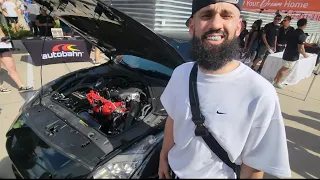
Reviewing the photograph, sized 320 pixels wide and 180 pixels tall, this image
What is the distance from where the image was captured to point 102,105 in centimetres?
212

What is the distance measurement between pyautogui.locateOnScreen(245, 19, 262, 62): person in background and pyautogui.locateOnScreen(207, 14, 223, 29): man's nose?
646cm

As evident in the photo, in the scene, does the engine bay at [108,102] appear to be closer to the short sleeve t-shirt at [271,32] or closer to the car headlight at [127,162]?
the car headlight at [127,162]

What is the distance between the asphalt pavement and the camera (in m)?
2.77

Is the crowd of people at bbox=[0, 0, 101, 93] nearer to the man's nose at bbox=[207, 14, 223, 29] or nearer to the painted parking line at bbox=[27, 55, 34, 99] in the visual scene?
the painted parking line at bbox=[27, 55, 34, 99]

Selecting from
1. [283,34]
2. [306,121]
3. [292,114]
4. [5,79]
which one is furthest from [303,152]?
[5,79]

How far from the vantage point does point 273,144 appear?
0.99 metres

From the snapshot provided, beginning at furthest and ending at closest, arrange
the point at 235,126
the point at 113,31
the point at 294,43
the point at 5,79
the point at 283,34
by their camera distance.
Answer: the point at 283,34 < the point at 294,43 < the point at 5,79 < the point at 113,31 < the point at 235,126

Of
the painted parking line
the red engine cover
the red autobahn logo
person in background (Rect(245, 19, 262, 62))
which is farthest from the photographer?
person in background (Rect(245, 19, 262, 62))

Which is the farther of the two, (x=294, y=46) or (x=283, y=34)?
(x=283, y=34)

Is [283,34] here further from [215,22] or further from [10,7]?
[10,7]

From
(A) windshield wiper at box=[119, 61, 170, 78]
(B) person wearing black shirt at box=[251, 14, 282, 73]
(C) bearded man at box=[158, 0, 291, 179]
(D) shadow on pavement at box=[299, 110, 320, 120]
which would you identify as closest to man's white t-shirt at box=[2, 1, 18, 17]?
(A) windshield wiper at box=[119, 61, 170, 78]

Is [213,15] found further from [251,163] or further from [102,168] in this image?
[102,168]

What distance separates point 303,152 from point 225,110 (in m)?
2.87

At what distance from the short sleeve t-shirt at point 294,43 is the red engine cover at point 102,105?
5.01 meters
